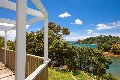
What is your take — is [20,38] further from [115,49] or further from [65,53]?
[115,49]

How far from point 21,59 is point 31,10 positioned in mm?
1861

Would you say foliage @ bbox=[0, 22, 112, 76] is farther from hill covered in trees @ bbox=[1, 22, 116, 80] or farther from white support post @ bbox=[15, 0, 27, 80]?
white support post @ bbox=[15, 0, 27, 80]

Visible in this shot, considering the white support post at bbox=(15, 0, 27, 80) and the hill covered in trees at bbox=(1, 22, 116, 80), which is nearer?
the white support post at bbox=(15, 0, 27, 80)

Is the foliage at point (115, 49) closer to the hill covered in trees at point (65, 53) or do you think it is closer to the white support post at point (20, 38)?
the hill covered in trees at point (65, 53)

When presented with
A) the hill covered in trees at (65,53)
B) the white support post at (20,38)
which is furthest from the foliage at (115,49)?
the white support post at (20,38)

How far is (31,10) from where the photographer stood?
3.80 metres

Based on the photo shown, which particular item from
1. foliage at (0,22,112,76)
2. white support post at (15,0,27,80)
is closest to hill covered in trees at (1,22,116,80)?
foliage at (0,22,112,76)

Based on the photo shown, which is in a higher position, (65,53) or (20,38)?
(20,38)

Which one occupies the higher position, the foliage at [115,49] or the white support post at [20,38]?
the white support post at [20,38]

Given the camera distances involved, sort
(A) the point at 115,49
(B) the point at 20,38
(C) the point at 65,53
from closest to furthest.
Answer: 1. (B) the point at 20,38
2. (C) the point at 65,53
3. (A) the point at 115,49

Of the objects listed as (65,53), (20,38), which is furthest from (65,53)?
(20,38)

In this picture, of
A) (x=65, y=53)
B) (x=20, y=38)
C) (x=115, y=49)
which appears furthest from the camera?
(x=115, y=49)

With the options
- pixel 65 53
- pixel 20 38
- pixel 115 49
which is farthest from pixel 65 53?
pixel 115 49

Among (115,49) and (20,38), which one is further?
(115,49)
